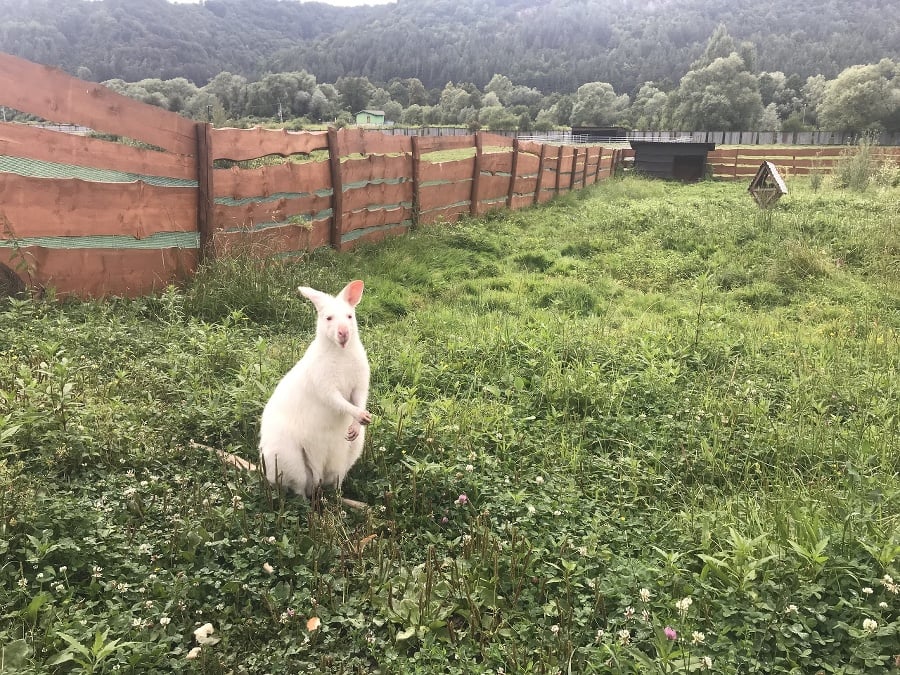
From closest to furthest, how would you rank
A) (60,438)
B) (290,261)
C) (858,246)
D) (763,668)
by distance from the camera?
(763,668)
(60,438)
(290,261)
(858,246)

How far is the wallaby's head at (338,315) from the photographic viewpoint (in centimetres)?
292

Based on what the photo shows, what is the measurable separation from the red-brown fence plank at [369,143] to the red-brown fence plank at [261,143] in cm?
45

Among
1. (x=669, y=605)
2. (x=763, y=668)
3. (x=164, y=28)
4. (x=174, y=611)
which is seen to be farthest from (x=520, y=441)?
(x=164, y=28)

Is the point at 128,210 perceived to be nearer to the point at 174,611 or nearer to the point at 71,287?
the point at 71,287

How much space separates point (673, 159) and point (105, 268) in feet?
87.5

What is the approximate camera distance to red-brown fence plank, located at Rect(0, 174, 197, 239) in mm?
4906

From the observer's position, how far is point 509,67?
17175cm

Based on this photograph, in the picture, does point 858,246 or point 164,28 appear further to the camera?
point 164,28

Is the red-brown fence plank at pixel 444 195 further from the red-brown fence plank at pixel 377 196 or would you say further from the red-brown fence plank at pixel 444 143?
the red-brown fence plank at pixel 444 143

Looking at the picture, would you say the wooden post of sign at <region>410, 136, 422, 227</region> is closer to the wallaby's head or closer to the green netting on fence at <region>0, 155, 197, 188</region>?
the green netting on fence at <region>0, 155, 197, 188</region>

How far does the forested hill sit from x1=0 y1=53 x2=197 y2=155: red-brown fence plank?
121 meters

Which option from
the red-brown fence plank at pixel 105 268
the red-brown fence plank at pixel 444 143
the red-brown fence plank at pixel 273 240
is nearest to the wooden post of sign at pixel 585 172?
the red-brown fence plank at pixel 444 143

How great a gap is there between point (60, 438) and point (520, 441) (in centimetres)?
262

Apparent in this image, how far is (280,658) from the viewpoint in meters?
2.14
